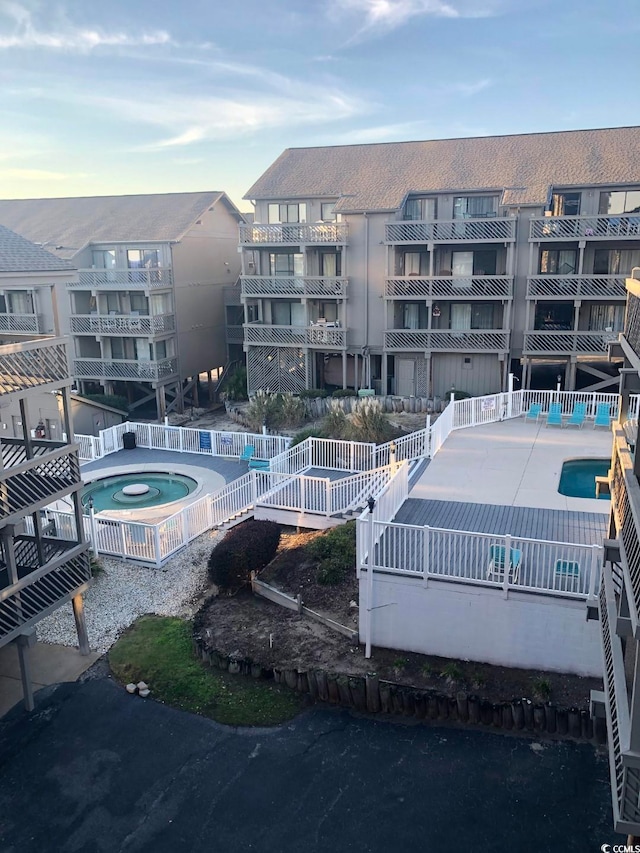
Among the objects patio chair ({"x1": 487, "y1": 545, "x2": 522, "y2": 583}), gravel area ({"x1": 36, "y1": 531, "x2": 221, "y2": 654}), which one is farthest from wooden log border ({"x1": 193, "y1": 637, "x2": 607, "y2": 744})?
gravel area ({"x1": 36, "y1": 531, "x2": 221, "y2": 654})

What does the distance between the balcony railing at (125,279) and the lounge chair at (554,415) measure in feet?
72.5

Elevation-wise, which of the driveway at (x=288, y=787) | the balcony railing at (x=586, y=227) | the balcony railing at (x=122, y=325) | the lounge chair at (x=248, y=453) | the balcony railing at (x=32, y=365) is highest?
the balcony railing at (x=586, y=227)

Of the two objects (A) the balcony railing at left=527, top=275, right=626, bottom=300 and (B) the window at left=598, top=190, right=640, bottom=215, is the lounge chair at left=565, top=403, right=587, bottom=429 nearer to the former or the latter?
(A) the balcony railing at left=527, top=275, right=626, bottom=300

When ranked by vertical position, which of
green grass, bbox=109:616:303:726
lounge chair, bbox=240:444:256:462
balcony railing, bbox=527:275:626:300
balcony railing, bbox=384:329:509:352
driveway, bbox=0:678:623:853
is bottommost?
driveway, bbox=0:678:623:853

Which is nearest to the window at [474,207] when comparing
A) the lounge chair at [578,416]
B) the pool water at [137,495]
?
the lounge chair at [578,416]

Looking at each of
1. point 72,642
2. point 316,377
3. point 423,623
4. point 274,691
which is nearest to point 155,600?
point 72,642

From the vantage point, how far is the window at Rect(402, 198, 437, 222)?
110 feet

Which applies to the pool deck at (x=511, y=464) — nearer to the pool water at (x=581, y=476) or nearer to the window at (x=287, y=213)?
the pool water at (x=581, y=476)

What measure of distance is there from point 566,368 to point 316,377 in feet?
43.3

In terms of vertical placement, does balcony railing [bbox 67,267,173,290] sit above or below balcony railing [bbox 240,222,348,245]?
below

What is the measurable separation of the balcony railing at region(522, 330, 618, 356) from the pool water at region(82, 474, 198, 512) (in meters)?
17.7

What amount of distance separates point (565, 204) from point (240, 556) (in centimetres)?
2503

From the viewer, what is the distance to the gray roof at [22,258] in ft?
42.3

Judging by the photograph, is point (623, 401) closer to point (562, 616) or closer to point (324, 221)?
point (562, 616)
